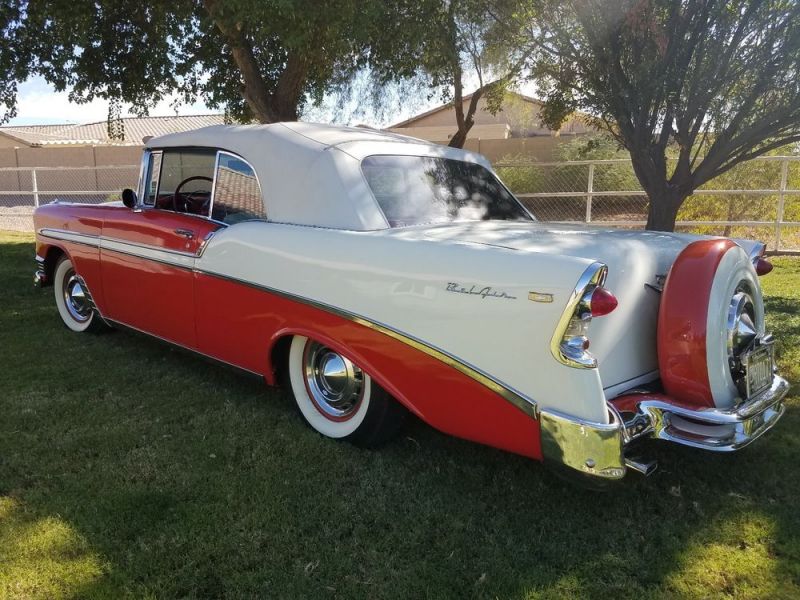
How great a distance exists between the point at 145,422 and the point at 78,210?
87.5 inches

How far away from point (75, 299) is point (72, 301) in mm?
79

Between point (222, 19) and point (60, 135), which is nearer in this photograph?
point (222, 19)

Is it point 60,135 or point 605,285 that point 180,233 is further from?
point 60,135

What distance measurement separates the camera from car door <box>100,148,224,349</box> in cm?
387

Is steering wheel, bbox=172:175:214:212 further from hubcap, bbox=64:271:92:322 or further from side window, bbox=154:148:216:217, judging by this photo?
hubcap, bbox=64:271:92:322

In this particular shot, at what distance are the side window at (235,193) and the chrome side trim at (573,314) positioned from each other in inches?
76.2

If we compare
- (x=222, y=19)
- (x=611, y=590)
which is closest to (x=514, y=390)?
(x=611, y=590)

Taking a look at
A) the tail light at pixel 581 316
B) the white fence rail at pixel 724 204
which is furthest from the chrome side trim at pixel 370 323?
the white fence rail at pixel 724 204

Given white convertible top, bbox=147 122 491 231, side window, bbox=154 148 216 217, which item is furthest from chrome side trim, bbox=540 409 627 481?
side window, bbox=154 148 216 217

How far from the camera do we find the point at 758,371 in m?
2.80

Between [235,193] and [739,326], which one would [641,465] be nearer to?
[739,326]

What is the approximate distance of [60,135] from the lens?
37.6 metres

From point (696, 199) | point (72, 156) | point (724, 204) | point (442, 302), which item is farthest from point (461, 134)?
point (72, 156)

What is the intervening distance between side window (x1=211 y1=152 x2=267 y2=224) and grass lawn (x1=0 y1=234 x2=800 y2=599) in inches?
45.1
